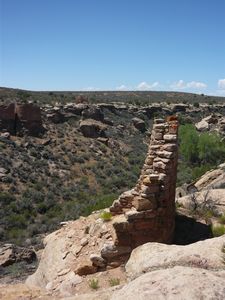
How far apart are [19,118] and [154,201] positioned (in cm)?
3323

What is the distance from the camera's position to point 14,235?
77.5ft

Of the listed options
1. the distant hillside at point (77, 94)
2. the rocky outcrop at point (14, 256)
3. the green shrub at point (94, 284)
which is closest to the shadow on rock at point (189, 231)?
the green shrub at point (94, 284)

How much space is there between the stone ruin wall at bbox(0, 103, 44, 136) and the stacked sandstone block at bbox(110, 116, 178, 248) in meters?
31.6

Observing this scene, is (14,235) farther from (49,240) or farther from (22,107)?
(22,107)

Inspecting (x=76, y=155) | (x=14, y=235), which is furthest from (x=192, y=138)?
(x=14, y=235)

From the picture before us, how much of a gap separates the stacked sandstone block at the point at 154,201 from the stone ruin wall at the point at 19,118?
31559 mm

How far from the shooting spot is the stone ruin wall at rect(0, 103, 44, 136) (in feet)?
133

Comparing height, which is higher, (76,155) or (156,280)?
(156,280)

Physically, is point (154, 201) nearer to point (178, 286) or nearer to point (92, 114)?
point (178, 286)

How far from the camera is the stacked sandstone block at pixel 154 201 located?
9609 mm

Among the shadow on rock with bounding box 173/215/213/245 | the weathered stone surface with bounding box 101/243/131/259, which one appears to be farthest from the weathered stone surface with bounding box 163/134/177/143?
the weathered stone surface with bounding box 101/243/131/259

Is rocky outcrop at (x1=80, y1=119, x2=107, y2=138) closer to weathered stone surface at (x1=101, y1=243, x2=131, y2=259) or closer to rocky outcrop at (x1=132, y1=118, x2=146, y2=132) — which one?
rocky outcrop at (x1=132, y1=118, x2=146, y2=132)

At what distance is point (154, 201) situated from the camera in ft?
32.4

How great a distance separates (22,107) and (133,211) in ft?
110
